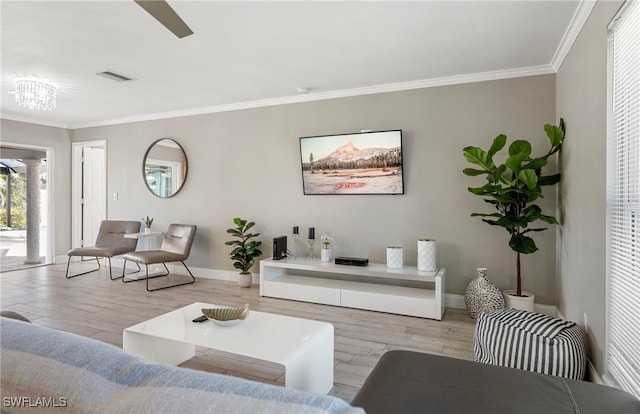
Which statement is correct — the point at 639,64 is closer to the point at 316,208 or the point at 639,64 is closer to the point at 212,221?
the point at 316,208

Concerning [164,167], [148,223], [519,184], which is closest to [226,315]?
[519,184]

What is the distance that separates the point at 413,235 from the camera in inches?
156

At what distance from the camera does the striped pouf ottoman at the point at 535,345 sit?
196 cm

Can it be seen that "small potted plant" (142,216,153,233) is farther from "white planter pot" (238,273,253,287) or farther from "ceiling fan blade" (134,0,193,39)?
"ceiling fan blade" (134,0,193,39)

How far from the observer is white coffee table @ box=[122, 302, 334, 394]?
1.85 metres

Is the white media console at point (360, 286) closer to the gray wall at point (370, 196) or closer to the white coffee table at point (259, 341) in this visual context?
the gray wall at point (370, 196)

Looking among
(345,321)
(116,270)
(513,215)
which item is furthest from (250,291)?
(513,215)

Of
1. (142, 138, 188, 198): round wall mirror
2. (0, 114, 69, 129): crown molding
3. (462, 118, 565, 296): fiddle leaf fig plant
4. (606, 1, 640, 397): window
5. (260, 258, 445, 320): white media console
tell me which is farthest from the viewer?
(0, 114, 69, 129): crown molding

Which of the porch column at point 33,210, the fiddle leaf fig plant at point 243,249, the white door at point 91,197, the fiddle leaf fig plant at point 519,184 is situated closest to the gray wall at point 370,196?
the fiddle leaf fig plant at point 243,249

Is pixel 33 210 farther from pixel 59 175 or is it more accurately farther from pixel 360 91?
pixel 360 91

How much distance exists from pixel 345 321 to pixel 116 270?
4242 millimetres

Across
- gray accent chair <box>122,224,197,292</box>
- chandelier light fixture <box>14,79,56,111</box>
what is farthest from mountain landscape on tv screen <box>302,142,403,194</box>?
chandelier light fixture <box>14,79,56,111</box>

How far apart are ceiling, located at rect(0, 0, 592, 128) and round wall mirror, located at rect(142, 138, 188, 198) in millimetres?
1084

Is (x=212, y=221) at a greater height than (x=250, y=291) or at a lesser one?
greater
